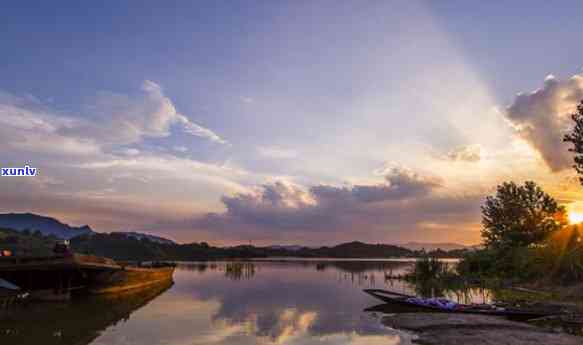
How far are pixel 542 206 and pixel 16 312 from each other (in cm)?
5964

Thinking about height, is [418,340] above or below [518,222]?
below

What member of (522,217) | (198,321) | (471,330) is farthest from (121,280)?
(522,217)

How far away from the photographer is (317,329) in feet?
64.5

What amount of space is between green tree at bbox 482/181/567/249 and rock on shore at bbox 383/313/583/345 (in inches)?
1421

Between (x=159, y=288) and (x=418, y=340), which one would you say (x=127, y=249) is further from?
(x=418, y=340)

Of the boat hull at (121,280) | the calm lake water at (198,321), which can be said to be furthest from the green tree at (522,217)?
the boat hull at (121,280)

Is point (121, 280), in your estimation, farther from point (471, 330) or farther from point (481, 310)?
point (471, 330)

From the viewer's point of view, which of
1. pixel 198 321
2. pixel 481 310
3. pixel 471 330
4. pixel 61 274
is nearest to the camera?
pixel 471 330

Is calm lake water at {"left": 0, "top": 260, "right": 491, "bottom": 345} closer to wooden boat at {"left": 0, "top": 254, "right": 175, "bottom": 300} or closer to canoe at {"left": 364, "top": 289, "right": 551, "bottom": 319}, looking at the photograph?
wooden boat at {"left": 0, "top": 254, "right": 175, "bottom": 300}

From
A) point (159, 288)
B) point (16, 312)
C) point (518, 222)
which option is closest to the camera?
point (16, 312)

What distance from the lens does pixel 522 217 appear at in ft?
191

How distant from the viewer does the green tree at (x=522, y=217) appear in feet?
179

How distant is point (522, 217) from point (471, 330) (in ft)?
154

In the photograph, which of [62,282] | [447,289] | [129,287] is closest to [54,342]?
[62,282]
